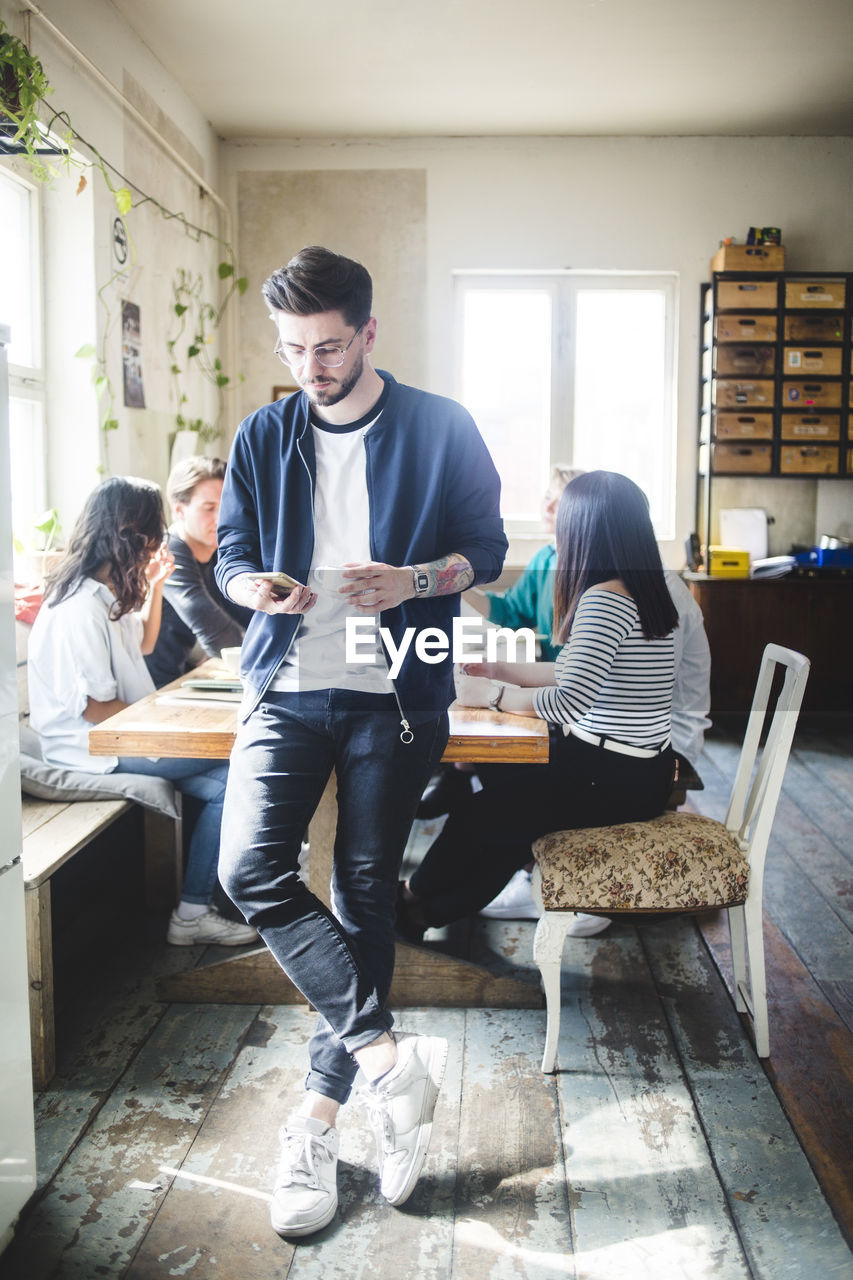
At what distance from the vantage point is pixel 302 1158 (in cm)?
160

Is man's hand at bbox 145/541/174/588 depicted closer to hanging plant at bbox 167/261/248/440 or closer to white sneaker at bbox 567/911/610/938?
white sneaker at bbox 567/911/610/938

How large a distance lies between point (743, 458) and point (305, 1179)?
14.5ft

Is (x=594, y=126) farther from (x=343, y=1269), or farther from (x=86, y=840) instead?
(x=343, y=1269)

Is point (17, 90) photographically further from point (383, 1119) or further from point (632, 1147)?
point (632, 1147)

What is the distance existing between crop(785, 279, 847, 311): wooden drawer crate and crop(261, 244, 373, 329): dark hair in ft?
13.6

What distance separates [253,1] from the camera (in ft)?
12.4

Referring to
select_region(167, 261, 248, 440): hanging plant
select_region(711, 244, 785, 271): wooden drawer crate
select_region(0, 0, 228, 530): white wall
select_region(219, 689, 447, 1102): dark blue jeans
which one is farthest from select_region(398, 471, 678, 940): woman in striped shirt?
select_region(711, 244, 785, 271): wooden drawer crate

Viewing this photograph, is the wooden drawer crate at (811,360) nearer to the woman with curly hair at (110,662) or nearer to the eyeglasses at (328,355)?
the woman with curly hair at (110,662)

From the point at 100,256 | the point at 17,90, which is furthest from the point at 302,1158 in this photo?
the point at 100,256

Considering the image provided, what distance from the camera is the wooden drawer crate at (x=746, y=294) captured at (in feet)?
16.9

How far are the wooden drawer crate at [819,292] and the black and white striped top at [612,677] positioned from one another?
12.2 ft

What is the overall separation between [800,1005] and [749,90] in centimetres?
414

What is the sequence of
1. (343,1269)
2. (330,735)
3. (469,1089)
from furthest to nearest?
(469,1089), (330,735), (343,1269)

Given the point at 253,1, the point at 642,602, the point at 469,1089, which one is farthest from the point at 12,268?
the point at 469,1089
